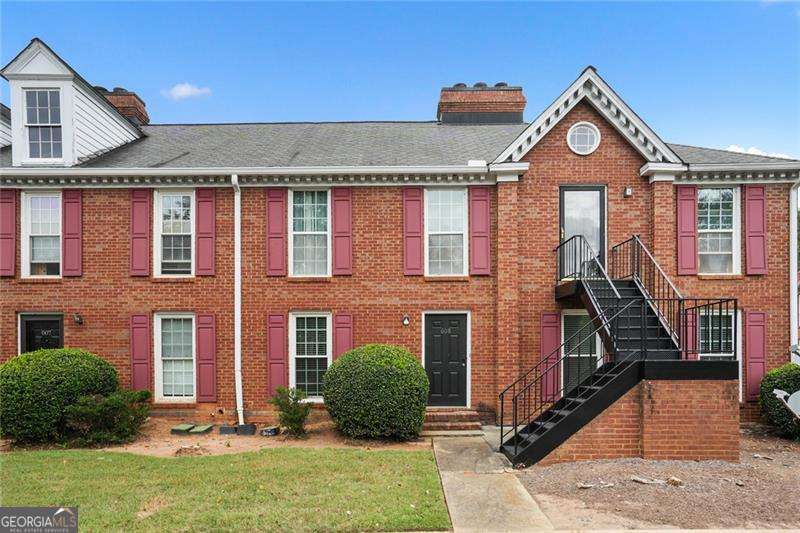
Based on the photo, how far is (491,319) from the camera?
1040 centimetres

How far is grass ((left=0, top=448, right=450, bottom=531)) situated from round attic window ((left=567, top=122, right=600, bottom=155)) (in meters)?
7.00

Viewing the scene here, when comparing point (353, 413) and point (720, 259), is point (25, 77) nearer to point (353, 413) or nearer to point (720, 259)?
point (353, 413)

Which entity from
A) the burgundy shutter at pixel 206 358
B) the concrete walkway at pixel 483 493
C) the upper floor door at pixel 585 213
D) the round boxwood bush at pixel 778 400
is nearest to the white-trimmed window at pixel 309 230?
the burgundy shutter at pixel 206 358

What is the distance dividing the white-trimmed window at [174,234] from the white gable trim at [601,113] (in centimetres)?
686

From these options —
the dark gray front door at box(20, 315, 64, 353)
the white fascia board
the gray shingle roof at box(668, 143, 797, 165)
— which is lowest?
the dark gray front door at box(20, 315, 64, 353)

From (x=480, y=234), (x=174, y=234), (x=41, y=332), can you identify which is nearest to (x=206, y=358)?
(x=174, y=234)

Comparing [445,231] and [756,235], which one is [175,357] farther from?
[756,235]

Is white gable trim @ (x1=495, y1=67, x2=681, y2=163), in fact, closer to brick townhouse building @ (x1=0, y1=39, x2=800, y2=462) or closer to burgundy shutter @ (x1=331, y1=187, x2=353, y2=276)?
brick townhouse building @ (x1=0, y1=39, x2=800, y2=462)

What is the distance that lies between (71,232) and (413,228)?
7373 mm

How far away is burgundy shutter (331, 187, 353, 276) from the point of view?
1048 cm

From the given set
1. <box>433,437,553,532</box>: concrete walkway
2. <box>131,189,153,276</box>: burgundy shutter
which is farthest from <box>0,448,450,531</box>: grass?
<box>131,189,153,276</box>: burgundy shutter

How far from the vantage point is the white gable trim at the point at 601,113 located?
32.6 ft

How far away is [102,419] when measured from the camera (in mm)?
8812

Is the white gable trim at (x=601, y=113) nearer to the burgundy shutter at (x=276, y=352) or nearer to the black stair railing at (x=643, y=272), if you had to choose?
the black stair railing at (x=643, y=272)
